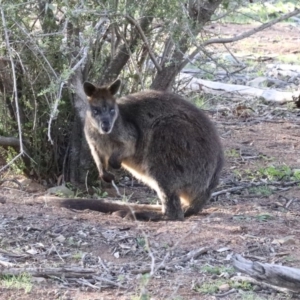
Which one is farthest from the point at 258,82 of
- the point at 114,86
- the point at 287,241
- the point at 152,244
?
the point at 152,244

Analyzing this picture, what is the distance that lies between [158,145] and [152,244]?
4.39ft

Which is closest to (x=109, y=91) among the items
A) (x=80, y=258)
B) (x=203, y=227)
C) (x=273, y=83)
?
(x=203, y=227)

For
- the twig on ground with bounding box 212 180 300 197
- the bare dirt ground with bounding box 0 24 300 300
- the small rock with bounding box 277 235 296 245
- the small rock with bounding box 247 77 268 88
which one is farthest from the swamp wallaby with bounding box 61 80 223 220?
the small rock with bounding box 247 77 268 88

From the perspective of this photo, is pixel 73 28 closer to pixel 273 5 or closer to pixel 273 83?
pixel 273 83

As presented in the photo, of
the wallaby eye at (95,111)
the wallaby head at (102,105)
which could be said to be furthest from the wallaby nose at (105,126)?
the wallaby eye at (95,111)

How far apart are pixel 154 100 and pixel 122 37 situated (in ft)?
2.48

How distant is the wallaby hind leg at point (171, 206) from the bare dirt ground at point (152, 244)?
123 mm

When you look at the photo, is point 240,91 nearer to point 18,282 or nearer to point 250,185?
point 250,185

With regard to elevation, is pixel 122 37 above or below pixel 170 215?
above

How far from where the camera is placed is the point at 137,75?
7.38 m

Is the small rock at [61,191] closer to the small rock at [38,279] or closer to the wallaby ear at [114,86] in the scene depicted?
the wallaby ear at [114,86]

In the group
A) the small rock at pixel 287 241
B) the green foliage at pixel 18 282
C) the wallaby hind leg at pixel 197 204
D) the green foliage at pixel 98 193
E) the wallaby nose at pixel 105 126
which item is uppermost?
the wallaby nose at pixel 105 126

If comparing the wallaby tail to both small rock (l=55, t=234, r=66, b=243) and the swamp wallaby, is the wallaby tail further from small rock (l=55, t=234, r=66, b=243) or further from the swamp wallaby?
small rock (l=55, t=234, r=66, b=243)

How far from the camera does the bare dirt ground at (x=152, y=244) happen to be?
423 cm
